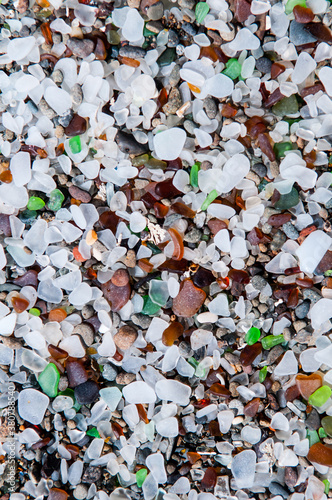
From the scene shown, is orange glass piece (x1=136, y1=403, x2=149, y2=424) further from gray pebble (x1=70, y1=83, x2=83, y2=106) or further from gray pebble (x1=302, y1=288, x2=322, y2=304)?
gray pebble (x1=70, y1=83, x2=83, y2=106)

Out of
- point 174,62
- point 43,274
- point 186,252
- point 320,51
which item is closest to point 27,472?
point 43,274

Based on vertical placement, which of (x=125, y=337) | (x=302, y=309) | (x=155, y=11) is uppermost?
(x=155, y=11)

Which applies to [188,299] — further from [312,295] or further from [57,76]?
[57,76]

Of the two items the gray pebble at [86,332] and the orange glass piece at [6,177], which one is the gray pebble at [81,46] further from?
the gray pebble at [86,332]

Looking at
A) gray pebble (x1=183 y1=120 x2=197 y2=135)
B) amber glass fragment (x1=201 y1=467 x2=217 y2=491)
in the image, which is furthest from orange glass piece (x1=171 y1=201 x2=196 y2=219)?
amber glass fragment (x1=201 y1=467 x2=217 y2=491)

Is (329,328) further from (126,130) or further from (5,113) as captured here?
(5,113)

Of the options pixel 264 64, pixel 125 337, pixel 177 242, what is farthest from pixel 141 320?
pixel 264 64
